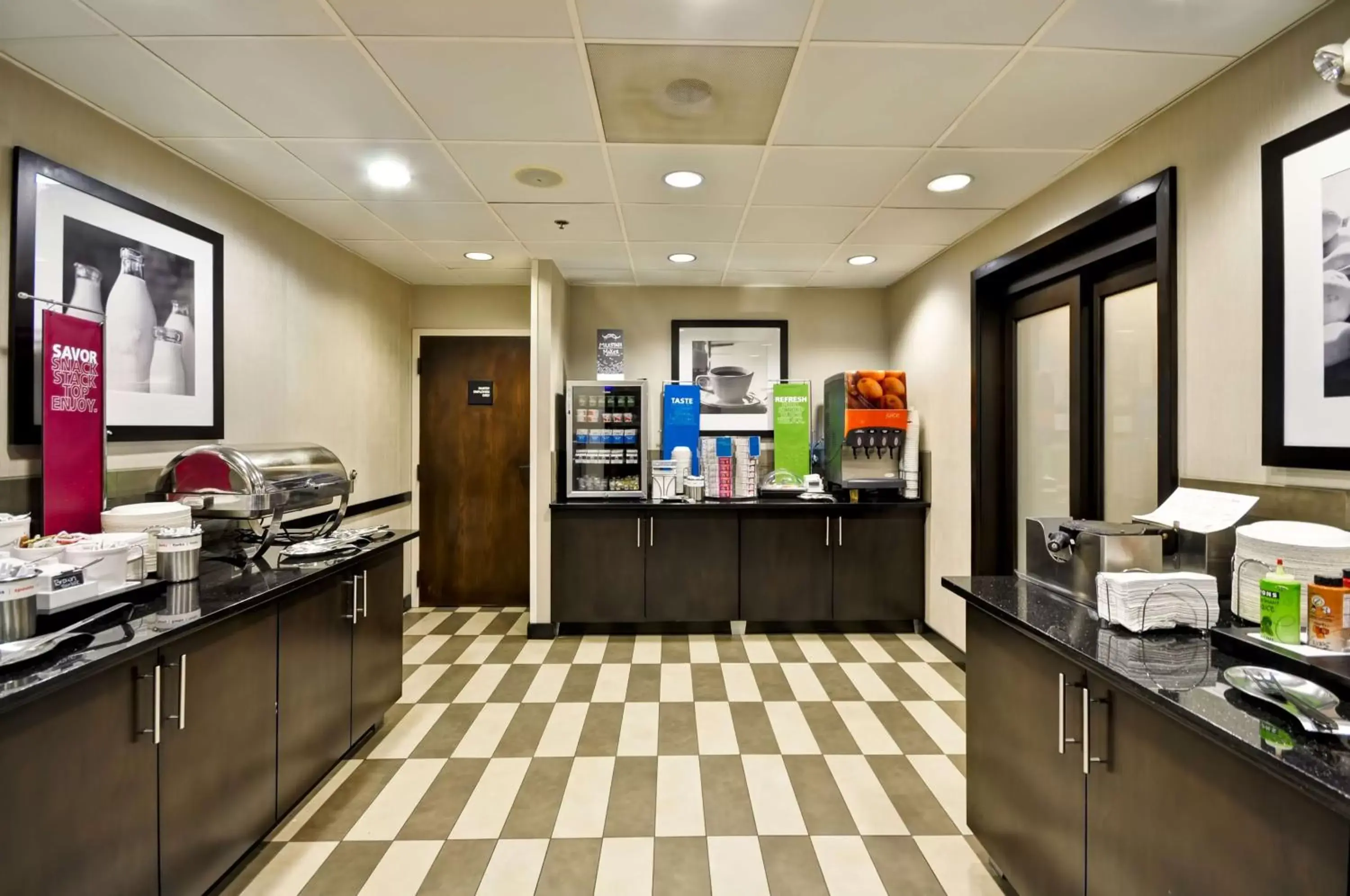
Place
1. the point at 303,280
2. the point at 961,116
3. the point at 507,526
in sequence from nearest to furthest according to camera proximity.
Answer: the point at 961,116 < the point at 303,280 < the point at 507,526

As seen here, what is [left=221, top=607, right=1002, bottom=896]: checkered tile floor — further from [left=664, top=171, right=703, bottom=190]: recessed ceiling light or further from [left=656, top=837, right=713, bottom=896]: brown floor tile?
[left=664, top=171, right=703, bottom=190]: recessed ceiling light

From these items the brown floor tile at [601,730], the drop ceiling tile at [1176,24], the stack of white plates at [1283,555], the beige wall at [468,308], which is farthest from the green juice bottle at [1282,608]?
the beige wall at [468,308]

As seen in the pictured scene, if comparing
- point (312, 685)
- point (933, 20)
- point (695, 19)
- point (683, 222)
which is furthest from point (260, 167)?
point (933, 20)

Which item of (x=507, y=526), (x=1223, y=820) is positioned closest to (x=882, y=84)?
(x=1223, y=820)

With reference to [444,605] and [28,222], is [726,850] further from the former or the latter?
[444,605]

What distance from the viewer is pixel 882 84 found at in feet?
6.46

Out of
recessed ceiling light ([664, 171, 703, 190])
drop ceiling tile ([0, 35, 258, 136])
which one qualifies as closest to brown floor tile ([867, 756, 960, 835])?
recessed ceiling light ([664, 171, 703, 190])

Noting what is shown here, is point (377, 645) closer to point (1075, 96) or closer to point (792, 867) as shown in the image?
point (792, 867)

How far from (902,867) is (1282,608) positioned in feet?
4.29

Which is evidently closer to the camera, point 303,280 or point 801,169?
point 801,169

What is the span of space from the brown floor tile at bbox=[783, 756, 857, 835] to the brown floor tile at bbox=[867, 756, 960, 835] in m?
0.20

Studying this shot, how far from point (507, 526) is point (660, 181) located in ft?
10.1

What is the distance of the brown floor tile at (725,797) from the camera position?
2.10 meters

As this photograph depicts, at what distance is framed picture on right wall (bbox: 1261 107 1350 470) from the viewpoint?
1536 millimetres
